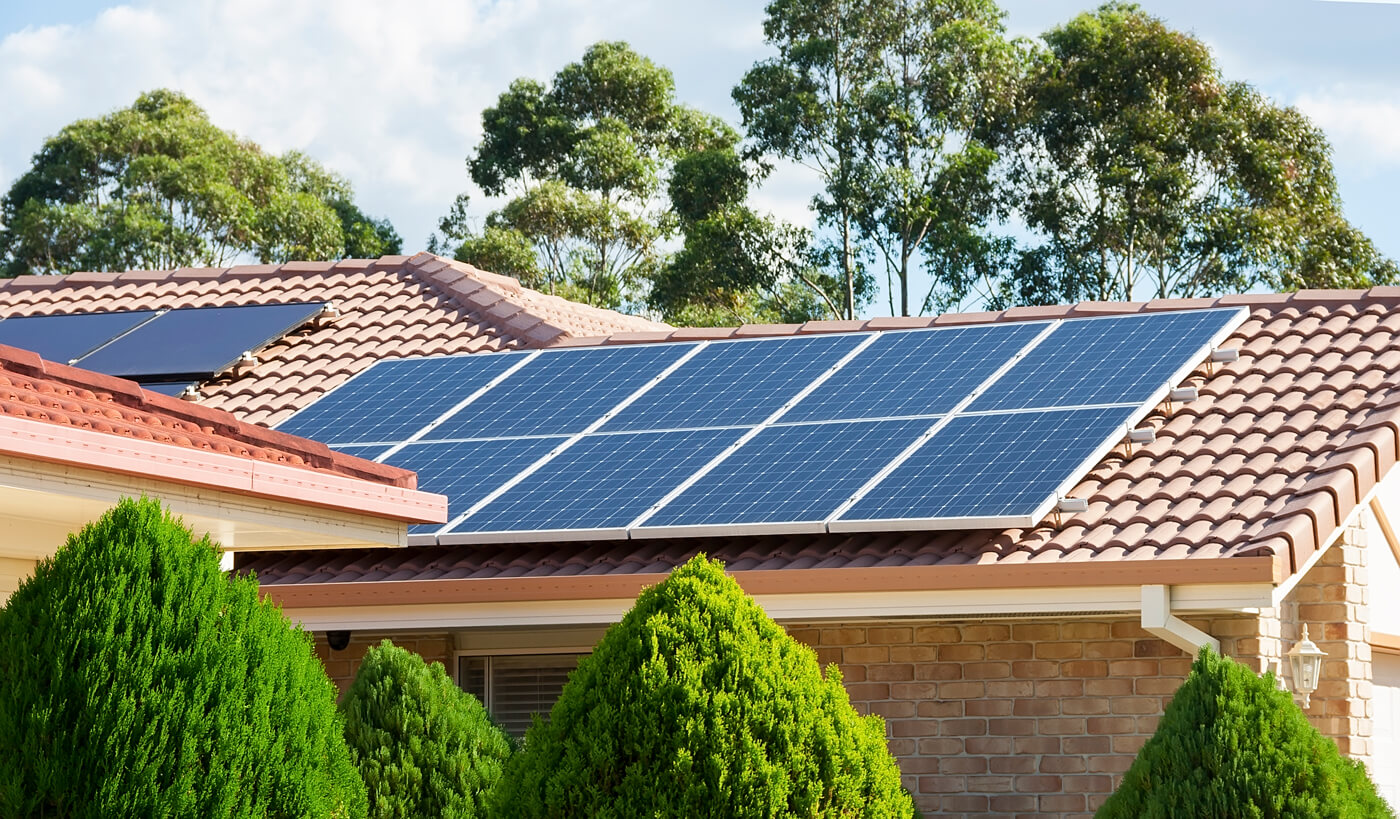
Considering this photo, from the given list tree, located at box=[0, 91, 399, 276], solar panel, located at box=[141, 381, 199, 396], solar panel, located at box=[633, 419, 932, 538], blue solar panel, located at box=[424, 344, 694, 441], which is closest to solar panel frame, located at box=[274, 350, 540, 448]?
blue solar panel, located at box=[424, 344, 694, 441]

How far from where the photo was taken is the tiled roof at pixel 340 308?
16250mm

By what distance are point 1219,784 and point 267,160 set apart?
4206 centimetres

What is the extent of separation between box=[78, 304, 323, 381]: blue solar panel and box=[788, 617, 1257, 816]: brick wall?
303 inches

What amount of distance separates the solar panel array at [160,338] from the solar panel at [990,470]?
7499mm

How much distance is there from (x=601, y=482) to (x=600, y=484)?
0.03m

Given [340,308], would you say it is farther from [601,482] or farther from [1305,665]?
[1305,665]

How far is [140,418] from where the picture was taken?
8312mm

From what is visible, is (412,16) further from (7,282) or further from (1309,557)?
(1309,557)

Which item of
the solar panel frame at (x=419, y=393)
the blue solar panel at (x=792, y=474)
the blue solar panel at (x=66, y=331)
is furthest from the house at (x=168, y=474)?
the blue solar panel at (x=66, y=331)

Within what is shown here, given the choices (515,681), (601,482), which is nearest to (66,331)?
(515,681)

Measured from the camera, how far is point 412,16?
59.7 meters

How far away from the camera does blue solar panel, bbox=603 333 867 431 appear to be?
1316 centimetres

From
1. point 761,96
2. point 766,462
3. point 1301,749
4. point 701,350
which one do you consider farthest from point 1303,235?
point 1301,749

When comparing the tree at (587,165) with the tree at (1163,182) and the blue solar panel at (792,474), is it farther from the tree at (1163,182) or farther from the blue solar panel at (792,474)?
the blue solar panel at (792,474)
